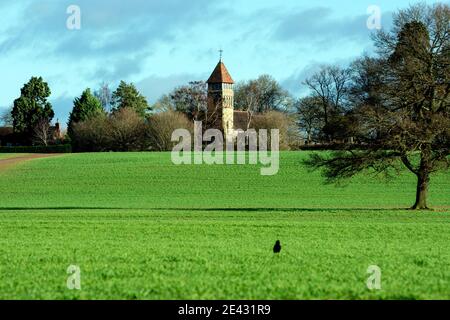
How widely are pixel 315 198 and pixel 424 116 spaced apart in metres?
13.4

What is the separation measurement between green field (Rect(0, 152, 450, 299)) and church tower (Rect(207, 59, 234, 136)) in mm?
62046

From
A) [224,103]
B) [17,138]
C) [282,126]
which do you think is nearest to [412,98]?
[282,126]

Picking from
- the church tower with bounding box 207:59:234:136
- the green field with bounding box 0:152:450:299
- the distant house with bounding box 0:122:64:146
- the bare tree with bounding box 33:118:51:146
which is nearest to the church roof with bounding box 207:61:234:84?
the church tower with bounding box 207:59:234:136

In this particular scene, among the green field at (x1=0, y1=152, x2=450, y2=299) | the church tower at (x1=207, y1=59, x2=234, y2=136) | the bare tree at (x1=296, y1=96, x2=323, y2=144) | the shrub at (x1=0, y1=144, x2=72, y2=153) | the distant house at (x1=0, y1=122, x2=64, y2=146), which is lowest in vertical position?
the green field at (x1=0, y1=152, x2=450, y2=299)

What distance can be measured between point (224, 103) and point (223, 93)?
10139mm

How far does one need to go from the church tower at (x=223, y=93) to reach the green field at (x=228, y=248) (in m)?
62.0

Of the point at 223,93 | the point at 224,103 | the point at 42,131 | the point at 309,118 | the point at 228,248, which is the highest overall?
the point at 223,93

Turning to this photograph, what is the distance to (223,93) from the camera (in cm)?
13125

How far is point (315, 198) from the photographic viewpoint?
49688 mm

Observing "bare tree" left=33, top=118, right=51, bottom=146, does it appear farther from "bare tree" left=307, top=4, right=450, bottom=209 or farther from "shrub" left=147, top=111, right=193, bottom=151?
"bare tree" left=307, top=4, right=450, bottom=209

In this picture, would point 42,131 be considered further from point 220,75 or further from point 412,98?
point 412,98

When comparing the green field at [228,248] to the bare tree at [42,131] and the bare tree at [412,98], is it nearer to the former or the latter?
the bare tree at [412,98]

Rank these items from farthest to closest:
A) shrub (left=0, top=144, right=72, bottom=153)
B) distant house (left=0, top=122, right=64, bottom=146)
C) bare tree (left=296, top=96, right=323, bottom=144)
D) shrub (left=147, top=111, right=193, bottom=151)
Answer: distant house (left=0, top=122, right=64, bottom=146)
bare tree (left=296, top=96, right=323, bottom=144)
shrub (left=0, top=144, right=72, bottom=153)
shrub (left=147, top=111, right=193, bottom=151)

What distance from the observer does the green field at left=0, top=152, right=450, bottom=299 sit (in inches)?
433
